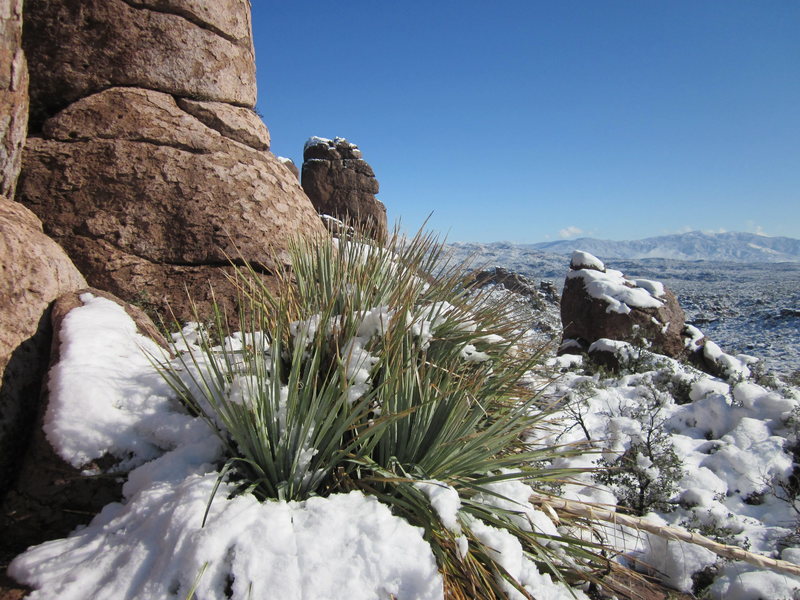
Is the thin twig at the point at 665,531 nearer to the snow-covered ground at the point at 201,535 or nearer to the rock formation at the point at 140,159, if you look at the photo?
the snow-covered ground at the point at 201,535

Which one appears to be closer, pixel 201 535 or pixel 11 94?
pixel 201 535

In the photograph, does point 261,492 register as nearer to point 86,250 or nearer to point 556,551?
point 556,551

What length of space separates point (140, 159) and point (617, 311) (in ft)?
34.2

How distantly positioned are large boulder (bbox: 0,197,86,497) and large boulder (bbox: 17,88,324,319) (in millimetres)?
707

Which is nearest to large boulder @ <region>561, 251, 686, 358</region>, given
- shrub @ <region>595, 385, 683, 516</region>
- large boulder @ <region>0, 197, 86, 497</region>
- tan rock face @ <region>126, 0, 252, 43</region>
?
shrub @ <region>595, 385, 683, 516</region>

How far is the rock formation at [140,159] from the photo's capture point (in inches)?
134

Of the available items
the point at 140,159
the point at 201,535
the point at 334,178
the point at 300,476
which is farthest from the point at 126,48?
the point at 334,178

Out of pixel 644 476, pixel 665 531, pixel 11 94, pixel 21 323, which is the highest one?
pixel 11 94

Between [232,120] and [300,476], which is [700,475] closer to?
[300,476]

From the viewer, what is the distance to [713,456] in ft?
14.3

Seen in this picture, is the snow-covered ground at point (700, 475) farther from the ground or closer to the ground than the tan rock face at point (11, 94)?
closer to the ground

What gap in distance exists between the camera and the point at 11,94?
9.82 feet

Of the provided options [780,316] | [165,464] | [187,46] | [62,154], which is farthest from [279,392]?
[780,316]

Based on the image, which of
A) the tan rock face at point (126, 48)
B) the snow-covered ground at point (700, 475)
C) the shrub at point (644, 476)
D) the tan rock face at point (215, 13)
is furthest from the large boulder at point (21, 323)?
the shrub at point (644, 476)
